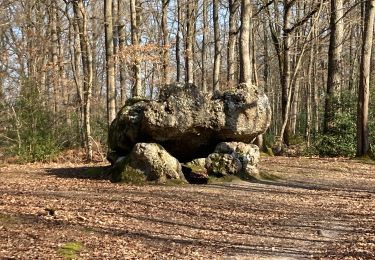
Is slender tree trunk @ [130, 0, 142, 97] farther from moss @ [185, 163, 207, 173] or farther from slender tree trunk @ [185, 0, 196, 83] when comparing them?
moss @ [185, 163, 207, 173]

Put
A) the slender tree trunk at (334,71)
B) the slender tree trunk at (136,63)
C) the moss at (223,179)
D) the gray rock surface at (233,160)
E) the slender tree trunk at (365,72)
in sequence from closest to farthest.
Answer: the moss at (223,179) → the gray rock surface at (233,160) → the slender tree trunk at (365,72) → the slender tree trunk at (334,71) → the slender tree trunk at (136,63)

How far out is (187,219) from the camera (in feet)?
27.1

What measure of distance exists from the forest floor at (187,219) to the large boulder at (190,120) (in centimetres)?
158

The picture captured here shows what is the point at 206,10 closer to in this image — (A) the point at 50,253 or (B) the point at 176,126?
(B) the point at 176,126

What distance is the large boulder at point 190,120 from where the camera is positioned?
12.8 metres

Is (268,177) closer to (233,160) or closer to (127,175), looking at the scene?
(233,160)

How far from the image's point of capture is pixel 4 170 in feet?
51.6

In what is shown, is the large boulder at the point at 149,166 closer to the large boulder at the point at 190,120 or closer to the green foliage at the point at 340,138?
the large boulder at the point at 190,120

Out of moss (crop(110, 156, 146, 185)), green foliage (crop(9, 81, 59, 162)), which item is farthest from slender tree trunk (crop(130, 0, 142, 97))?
moss (crop(110, 156, 146, 185))

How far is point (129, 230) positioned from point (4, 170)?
10.1 m

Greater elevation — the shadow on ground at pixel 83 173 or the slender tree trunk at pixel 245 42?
the slender tree trunk at pixel 245 42

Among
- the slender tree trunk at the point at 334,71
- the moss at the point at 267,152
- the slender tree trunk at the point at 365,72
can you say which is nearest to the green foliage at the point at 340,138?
the slender tree trunk at the point at 334,71

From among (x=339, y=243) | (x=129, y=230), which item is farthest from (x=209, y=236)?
(x=339, y=243)

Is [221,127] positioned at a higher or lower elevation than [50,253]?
higher
